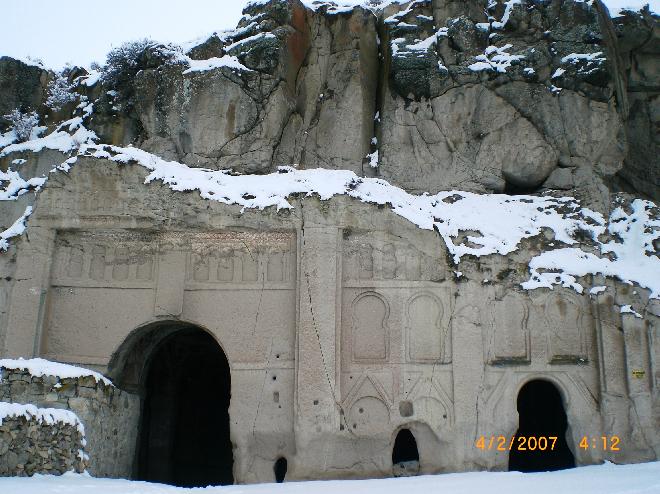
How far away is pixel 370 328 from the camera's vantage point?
41.7ft

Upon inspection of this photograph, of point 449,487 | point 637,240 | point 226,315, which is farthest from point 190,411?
point 637,240

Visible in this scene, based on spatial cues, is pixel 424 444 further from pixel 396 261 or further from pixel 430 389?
pixel 396 261

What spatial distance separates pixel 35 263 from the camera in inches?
512

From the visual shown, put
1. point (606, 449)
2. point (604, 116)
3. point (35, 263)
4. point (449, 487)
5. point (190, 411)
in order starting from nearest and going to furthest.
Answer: point (449, 487), point (606, 449), point (35, 263), point (604, 116), point (190, 411)

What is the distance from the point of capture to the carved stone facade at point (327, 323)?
39.8 ft

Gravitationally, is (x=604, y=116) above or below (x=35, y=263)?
above

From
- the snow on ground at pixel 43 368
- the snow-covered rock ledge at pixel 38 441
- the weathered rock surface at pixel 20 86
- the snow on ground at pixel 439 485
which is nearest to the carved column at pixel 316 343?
the snow on ground at pixel 439 485

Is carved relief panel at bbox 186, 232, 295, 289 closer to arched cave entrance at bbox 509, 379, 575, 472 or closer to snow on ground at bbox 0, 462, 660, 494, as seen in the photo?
snow on ground at bbox 0, 462, 660, 494

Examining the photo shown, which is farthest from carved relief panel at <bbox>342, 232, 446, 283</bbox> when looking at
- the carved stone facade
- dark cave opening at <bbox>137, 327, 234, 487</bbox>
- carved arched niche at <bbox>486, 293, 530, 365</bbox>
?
dark cave opening at <bbox>137, 327, 234, 487</bbox>

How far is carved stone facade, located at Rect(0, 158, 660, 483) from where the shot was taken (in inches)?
478

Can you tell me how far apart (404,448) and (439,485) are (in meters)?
5.24

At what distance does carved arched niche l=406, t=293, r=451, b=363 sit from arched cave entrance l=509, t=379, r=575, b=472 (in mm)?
3570

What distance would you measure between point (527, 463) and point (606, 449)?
295 centimetres
